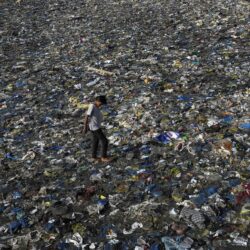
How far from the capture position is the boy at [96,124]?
727 cm

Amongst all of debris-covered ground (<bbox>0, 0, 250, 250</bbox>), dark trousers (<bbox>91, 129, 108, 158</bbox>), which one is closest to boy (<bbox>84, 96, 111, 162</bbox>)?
dark trousers (<bbox>91, 129, 108, 158</bbox>)

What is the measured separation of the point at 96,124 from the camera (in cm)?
739

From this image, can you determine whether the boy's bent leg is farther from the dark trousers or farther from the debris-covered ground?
the debris-covered ground

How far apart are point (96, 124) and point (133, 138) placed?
112cm

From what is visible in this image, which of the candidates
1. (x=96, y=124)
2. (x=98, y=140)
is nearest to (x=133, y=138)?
(x=98, y=140)

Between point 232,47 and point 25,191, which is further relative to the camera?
point 232,47

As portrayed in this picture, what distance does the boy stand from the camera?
7.27 meters

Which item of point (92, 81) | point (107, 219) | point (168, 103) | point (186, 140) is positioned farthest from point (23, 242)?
point (92, 81)

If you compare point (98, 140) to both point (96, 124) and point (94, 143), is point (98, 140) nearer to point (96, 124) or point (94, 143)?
point (94, 143)

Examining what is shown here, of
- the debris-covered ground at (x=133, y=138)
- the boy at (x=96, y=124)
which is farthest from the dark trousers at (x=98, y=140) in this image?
the debris-covered ground at (x=133, y=138)

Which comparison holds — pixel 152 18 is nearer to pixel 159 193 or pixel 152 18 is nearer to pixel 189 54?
pixel 189 54

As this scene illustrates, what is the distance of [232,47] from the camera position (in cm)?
1275

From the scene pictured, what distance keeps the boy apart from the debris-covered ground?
0.83 ft

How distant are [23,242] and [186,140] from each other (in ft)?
11.3
